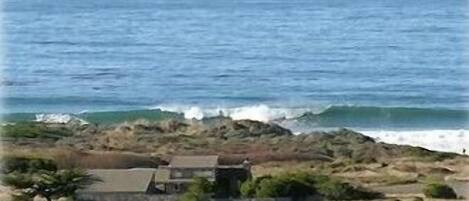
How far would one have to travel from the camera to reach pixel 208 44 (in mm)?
2889

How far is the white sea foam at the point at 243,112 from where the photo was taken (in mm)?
2830

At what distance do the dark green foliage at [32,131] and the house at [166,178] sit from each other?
0.38 feet

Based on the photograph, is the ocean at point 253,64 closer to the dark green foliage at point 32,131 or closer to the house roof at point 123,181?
the dark green foliage at point 32,131

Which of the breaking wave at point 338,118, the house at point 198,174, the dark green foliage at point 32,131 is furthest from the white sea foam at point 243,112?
the dark green foliage at point 32,131

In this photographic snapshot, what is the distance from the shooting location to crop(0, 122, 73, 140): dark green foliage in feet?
9.11

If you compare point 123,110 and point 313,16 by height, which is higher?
point 313,16

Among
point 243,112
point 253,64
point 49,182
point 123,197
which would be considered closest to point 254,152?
point 243,112

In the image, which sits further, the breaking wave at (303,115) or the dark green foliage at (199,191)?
the breaking wave at (303,115)

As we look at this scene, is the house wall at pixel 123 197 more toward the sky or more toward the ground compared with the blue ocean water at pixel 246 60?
more toward the ground

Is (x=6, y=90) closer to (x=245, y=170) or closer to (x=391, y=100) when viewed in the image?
(x=245, y=170)

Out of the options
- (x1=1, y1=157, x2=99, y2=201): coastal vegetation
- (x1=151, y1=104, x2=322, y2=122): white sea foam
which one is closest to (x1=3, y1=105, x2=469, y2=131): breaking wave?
(x1=151, y1=104, x2=322, y2=122): white sea foam

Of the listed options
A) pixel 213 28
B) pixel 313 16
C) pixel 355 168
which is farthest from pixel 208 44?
pixel 355 168

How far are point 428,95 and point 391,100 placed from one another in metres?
0.08

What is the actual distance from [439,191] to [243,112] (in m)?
0.43
